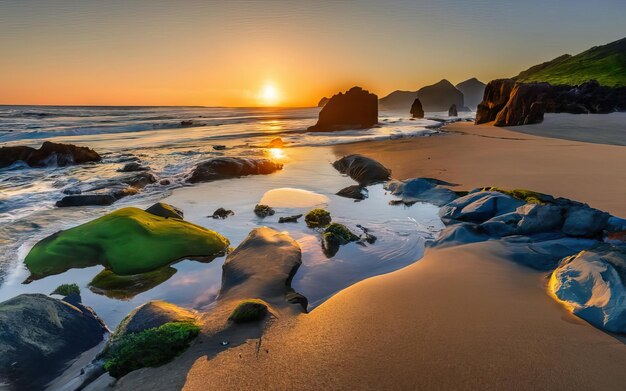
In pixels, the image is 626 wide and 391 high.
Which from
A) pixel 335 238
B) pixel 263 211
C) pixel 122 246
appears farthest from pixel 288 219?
pixel 122 246

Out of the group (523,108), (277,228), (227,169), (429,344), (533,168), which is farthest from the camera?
(523,108)

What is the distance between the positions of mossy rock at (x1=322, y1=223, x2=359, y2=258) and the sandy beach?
3.93ft

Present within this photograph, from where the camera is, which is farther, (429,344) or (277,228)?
(277,228)

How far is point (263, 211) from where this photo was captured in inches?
272

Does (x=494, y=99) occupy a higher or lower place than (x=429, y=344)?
higher

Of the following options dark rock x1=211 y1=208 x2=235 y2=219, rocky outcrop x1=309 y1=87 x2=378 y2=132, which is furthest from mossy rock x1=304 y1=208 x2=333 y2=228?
rocky outcrop x1=309 y1=87 x2=378 y2=132

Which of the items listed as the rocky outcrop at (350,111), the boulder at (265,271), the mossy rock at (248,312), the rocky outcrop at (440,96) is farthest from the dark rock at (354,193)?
the rocky outcrop at (440,96)

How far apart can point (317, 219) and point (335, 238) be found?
1.10 metres

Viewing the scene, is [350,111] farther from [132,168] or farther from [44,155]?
[44,155]

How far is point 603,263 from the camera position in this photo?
305 centimetres

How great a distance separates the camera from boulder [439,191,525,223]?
18.0ft

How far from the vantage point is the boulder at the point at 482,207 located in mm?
5477

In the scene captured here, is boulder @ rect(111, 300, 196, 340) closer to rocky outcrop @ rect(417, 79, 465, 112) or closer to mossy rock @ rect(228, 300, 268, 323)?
mossy rock @ rect(228, 300, 268, 323)

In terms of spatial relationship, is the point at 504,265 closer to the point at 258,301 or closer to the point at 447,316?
the point at 447,316
